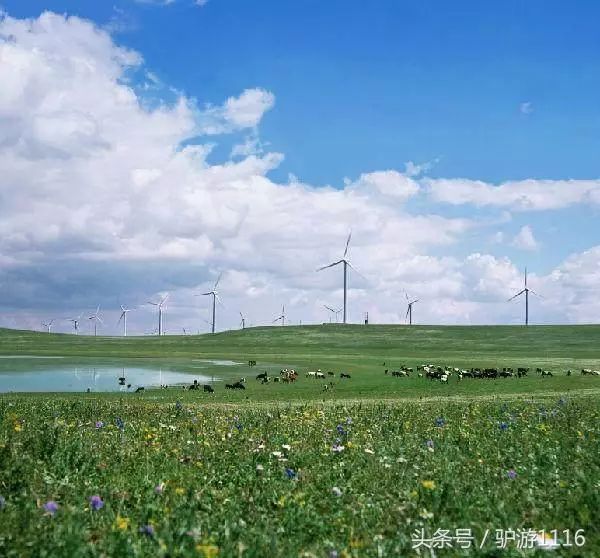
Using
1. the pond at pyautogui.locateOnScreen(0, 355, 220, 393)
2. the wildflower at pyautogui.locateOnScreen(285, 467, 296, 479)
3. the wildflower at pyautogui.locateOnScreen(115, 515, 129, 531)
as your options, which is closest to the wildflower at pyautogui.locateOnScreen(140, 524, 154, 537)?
the wildflower at pyautogui.locateOnScreen(115, 515, 129, 531)

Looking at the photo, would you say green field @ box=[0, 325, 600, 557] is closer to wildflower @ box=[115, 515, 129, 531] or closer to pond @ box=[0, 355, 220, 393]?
wildflower @ box=[115, 515, 129, 531]

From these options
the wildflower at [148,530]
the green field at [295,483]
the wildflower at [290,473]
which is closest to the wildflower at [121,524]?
the green field at [295,483]

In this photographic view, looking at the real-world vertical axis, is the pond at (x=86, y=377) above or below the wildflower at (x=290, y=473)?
below

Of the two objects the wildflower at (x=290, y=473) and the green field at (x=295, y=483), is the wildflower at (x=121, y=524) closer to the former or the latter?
the green field at (x=295, y=483)

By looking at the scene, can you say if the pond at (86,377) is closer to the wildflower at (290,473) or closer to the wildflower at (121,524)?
the wildflower at (290,473)

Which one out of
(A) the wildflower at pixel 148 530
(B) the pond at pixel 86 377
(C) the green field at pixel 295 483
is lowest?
(B) the pond at pixel 86 377

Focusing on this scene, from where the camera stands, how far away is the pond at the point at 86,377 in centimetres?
4809

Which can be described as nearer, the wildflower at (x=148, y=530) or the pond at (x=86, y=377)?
the wildflower at (x=148, y=530)

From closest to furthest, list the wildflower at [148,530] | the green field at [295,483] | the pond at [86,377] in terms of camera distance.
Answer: the wildflower at [148,530] → the green field at [295,483] → the pond at [86,377]

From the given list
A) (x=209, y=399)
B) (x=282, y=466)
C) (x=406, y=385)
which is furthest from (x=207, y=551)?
(x=406, y=385)

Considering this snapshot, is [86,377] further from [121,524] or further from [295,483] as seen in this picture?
[121,524]

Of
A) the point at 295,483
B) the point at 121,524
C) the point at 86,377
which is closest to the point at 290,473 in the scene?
the point at 295,483

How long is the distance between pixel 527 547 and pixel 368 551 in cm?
184

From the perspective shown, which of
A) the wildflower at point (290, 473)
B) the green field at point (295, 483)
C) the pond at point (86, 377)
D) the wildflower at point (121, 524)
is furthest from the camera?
the pond at point (86, 377)
